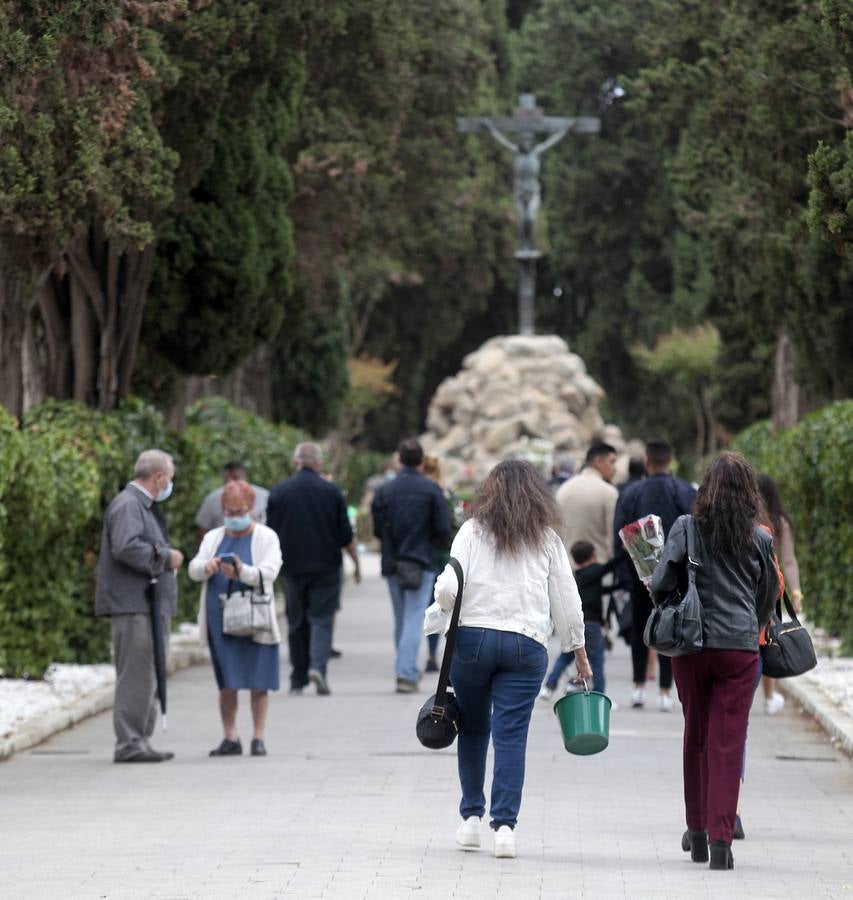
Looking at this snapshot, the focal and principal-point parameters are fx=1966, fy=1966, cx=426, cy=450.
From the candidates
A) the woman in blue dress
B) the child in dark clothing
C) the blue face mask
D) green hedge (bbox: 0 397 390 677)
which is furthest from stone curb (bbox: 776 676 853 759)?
green hedge (bbox: 0 397 390 677)

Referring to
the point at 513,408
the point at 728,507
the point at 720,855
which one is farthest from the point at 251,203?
the point at 513,408

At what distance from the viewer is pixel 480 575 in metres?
8.04

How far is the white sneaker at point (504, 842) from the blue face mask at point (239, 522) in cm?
392

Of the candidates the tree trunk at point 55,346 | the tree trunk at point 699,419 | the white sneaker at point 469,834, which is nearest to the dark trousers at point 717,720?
the white sneaker at point 469,834

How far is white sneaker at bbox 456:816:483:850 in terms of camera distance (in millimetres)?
8172

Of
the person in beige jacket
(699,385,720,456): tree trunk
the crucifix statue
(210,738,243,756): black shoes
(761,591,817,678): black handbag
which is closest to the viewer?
(761,591,817,678): black handbag

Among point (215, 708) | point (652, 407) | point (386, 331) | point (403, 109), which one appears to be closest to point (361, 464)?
point (386, 331)

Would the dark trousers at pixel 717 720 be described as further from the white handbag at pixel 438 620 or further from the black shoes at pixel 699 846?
the white handbag at pixel 438 620

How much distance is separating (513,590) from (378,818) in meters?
1.75

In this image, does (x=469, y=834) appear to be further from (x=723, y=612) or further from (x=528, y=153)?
(x=528, y=153)

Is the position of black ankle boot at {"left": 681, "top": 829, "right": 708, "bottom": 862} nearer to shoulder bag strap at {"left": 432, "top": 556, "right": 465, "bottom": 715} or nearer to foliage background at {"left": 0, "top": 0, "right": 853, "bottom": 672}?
shoulder bag strap at {"left": 432, "top": 556, "right": 465, "bottom": 715}

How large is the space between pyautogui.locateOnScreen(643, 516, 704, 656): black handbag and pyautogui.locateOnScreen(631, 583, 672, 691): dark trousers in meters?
5.68

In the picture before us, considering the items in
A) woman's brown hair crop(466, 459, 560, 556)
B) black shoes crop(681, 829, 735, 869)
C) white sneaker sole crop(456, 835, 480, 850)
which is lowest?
white sneaker sole crop(456, 835, 480, 850)

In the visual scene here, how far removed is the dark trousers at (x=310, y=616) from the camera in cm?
1524
